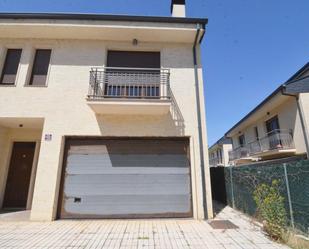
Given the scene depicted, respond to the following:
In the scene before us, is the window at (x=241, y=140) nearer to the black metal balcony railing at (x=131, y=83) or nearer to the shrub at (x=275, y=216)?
the black metal balcony railing at (x=131, y=83)

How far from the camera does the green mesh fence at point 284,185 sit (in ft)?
13.6

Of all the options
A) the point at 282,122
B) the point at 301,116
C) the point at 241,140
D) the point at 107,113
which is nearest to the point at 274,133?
the point at 282,122

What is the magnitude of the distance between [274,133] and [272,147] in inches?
53.1

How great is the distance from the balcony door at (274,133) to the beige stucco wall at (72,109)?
10.5m

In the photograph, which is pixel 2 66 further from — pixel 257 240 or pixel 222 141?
pixel 222 141

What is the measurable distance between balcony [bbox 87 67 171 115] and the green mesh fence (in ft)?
11.9

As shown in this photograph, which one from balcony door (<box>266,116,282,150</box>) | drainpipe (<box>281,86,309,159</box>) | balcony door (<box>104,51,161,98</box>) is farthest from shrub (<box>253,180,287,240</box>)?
balcony door (<box>266,116,282,150</box>)

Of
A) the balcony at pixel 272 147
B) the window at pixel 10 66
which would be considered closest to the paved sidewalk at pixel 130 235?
the window at pixel 10 66

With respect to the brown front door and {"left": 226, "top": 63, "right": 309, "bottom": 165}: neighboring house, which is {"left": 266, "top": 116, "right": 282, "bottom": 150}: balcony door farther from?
the brown front door

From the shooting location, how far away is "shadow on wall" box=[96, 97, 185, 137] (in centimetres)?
638

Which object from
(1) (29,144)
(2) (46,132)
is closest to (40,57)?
(2) (46,132)

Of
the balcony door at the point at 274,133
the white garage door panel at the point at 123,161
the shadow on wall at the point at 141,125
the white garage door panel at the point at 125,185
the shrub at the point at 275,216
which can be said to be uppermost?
the balcony door at the point at 274,133

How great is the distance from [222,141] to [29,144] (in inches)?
1060

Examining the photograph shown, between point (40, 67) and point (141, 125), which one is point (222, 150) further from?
point (40, 67)
